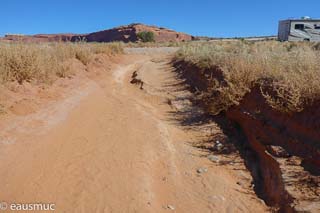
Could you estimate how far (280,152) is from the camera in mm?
4219

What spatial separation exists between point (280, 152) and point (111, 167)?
2.25 metres

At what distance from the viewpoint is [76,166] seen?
3977 mm

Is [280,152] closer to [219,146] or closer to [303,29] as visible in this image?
Result: [219,146]

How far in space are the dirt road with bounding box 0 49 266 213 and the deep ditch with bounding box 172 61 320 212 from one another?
26cm

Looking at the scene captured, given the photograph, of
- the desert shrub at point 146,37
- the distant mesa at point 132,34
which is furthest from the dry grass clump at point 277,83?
the distant mesa at point 132,34

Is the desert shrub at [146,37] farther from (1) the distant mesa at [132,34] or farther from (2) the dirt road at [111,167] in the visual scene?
(2) the dirt road at [111,167]

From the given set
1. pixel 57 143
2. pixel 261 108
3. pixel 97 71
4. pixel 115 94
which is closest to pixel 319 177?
pixel 261 108

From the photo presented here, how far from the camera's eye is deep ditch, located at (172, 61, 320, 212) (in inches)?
133

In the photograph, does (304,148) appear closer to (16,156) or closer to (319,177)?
(319,177)

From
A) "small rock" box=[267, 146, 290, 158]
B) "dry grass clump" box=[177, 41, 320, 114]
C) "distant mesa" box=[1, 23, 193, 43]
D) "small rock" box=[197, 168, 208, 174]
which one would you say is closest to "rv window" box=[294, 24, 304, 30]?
"dry grass clump" box=[177, 41, 320, 114]

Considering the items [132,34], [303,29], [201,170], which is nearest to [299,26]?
[303,29]

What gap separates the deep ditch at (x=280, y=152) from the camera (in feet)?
11.1

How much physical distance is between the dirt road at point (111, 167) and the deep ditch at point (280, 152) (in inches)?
10.3

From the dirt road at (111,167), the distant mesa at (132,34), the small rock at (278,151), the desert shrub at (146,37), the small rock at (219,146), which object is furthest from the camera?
the distant mesa at (132,34)
